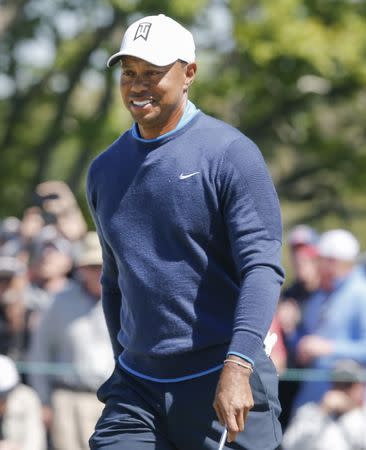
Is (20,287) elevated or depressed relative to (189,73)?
depressed

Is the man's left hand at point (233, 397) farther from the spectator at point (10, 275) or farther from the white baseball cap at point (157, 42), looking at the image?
the spectator at point (10, 275)

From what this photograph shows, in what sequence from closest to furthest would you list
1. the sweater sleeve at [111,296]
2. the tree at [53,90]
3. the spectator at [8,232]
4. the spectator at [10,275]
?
the sweater sleeve at [111,296]
the spectator at [10,275]
the spectator at [8,232]
the tree at [53,90]

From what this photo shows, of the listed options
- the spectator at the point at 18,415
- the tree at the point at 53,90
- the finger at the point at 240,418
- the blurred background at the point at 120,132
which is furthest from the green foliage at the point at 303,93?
the finger at the point at 240,418

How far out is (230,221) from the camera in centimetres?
395

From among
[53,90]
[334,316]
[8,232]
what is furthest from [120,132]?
[334,316]

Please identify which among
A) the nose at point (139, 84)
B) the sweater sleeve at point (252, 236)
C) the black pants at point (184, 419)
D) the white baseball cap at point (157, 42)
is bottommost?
the black pants at point (184, 419)

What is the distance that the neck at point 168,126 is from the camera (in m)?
4.14

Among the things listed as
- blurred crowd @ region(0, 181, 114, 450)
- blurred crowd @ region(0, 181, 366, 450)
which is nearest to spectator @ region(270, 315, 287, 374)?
blurred crowd @ region(0, 181, 366, 450)

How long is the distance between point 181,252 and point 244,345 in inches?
17.1

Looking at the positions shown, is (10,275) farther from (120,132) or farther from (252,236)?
(120,132)

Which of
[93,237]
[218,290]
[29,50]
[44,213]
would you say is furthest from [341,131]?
[218,290]

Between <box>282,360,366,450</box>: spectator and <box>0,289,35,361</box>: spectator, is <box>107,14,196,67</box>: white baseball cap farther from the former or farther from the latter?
<box>0,289,35,361</box>: spectator

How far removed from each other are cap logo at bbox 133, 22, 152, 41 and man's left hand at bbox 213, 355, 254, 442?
3.78 ft

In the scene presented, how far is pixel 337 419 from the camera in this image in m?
7.57
